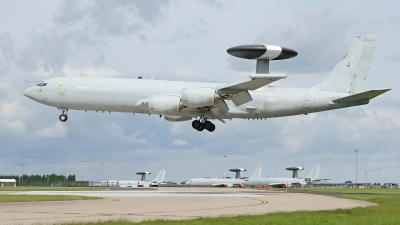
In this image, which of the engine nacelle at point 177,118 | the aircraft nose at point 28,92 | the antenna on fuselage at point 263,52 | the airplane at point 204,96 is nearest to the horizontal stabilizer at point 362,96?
the airplane at point 204,96

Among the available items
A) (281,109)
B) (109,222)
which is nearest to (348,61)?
(281,109)

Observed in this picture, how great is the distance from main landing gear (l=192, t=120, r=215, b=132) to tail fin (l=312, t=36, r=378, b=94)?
11.7 meters

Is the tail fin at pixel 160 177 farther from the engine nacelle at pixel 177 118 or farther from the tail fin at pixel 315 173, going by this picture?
the engine nacelle at pixel 177 118

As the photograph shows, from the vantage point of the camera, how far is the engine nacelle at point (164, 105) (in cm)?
5297

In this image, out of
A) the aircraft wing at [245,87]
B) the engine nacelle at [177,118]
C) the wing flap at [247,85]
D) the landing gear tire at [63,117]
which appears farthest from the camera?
the engine nacelle at [177,118]

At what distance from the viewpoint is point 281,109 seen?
57844mm

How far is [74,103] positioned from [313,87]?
24490 millimetres

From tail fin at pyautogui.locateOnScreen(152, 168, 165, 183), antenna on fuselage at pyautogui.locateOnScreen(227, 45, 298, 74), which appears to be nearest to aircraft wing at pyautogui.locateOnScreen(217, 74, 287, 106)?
antenna on fuselage at pyautogui.locateOnScreen(227, 45, 298, 74)

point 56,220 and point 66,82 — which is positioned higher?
point 66,82

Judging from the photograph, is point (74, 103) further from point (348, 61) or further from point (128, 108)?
point (348, 61)

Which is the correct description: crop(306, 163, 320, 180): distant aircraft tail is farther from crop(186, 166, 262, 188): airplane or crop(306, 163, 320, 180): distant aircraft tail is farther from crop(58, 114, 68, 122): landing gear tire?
crop(58, 114, 68, 122): landing gear tire

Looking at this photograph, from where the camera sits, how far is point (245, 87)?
53.5m

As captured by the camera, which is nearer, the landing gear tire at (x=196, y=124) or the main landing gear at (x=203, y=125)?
the main landing gear at (x=203, y=125)

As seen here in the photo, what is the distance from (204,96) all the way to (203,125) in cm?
716
